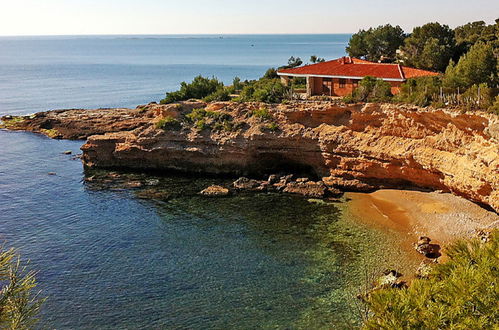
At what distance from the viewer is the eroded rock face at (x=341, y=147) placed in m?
30.9

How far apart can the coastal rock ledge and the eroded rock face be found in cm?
8

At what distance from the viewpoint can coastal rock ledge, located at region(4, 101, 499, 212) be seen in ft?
102

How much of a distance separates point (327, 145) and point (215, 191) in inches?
425

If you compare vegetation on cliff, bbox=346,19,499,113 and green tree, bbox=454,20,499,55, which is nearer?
vegetation on cliff, bbox=346,19,499,113

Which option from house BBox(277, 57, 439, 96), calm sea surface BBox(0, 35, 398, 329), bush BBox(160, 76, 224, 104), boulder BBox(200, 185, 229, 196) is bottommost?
calm sea surface BBox(0, 35, 398, 329)

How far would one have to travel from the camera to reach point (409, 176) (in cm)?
3634

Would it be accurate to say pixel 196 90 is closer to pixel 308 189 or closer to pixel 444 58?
pixel 308 189

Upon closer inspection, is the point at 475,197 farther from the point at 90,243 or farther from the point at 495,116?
the point at 90,243

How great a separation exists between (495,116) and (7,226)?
118 feet

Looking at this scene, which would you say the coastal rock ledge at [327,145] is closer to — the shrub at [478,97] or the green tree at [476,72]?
the shrub at [478,97]

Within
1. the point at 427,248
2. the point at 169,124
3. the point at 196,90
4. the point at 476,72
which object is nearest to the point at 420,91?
the point at 476,72

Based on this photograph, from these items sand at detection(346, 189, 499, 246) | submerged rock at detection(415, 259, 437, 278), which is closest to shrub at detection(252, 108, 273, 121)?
sand at detection(346, 189, 499, 246)

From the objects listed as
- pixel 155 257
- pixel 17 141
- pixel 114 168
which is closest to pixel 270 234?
pixel 155 257

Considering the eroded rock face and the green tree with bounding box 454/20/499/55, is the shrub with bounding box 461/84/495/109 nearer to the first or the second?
the eroded rock face
